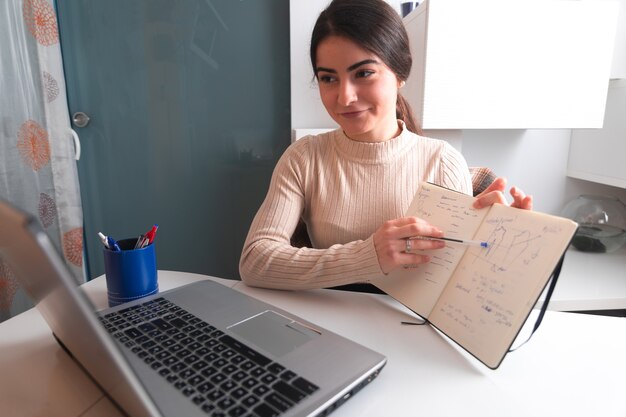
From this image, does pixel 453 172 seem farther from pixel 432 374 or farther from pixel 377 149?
pixel 432 374

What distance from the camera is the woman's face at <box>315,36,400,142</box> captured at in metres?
0.86

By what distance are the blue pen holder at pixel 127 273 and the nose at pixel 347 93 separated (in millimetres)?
493

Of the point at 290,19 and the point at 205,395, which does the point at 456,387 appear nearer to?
the point at 205,395

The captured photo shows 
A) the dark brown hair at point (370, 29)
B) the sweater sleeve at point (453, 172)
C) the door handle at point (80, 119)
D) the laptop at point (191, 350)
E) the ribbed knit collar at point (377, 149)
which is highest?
the dark brown hair at point (370, 29)

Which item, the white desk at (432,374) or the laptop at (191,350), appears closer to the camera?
the laptop at (191,350)

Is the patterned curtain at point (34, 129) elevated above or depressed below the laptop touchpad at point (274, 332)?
above

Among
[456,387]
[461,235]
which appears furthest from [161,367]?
[461,235]

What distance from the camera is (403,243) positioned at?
26.5 inches

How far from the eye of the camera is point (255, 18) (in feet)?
4.97

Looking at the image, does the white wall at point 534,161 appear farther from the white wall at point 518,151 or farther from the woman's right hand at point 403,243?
the woman's right hand at point 403,243

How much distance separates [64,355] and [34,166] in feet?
4.10

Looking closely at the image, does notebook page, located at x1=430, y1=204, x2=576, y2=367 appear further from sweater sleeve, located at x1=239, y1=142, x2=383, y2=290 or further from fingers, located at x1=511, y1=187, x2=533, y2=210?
sweater sleeve, located at x1=239, y1=142, x2=383, y2=290

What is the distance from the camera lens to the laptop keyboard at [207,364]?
426mm

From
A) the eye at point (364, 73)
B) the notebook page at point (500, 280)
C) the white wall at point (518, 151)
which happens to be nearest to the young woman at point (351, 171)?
the eye at point (364, 73)
